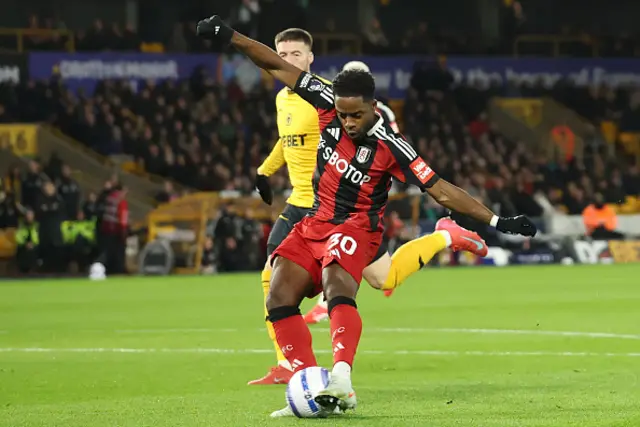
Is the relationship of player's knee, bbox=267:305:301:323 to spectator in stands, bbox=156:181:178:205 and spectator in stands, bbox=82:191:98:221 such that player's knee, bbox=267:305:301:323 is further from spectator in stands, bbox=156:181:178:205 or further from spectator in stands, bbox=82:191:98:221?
spectator in stands, bbox=156:181:178:205

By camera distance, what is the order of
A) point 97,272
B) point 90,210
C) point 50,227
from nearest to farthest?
point 97,272 < point 50,227 < point 90,210

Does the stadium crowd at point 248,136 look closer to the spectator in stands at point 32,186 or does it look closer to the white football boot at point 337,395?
the spectator in stands at point 32,186

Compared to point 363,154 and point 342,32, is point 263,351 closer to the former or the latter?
point 363,154

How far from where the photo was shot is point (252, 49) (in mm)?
8891

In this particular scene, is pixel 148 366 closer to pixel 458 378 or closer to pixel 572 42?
pixel 458 378

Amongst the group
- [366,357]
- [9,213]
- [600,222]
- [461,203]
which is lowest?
[600,222]

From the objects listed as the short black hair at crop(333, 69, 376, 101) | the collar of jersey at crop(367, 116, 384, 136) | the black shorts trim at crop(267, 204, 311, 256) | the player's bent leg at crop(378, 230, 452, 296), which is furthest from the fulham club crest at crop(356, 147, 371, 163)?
the black shorts trim at crop(267, 204, 311, 256)

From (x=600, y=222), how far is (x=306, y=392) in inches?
927

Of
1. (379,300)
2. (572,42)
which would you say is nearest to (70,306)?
(379,300)

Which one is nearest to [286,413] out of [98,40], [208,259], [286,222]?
[286,222]

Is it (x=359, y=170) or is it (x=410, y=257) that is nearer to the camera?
(x=359, y=170)

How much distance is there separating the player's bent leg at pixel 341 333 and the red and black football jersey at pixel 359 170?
0.46m

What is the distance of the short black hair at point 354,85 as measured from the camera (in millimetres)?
8031

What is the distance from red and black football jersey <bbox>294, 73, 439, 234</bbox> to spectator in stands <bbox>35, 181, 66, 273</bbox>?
58.6ft
